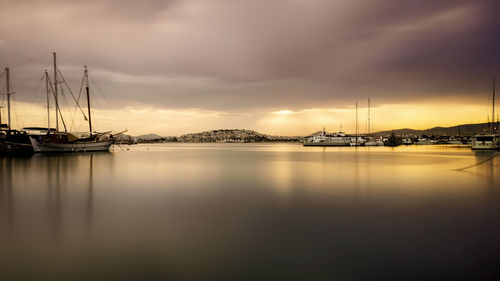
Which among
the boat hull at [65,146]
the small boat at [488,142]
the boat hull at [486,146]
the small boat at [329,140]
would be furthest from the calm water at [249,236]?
the small boat at [329,140]

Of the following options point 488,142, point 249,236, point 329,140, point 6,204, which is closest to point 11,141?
point 6,204

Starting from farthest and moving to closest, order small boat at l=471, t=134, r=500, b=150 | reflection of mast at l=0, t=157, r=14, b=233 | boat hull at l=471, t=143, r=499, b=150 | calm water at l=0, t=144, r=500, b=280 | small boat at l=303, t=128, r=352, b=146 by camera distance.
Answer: small boat at l=303, t=128, r=352, b=146
boat hull at l=471, t=143, r=499, b=150
small boat at l=471, t=134, r=500, b=150
reflection of mast at l=0, t=157, r=14, b=233
calm water at l=0, t=144, r=500, b=280

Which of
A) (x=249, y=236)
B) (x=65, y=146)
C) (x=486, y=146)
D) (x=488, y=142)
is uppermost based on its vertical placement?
(x=65, y=146)

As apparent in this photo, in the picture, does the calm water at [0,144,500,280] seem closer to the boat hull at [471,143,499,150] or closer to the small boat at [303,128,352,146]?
the boat hull at [471,143,499,150]

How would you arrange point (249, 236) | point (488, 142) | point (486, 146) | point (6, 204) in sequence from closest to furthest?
point (249, 236), point (6, 204), point (488, 142), point (486, 146)

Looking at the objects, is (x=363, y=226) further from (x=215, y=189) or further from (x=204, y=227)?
(x=215, y=189)

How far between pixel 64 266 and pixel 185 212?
5.01 meters

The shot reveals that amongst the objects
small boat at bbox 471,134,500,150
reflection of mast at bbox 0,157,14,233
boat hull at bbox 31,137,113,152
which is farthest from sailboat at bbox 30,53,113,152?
small boat at bbox 471,134,500,150

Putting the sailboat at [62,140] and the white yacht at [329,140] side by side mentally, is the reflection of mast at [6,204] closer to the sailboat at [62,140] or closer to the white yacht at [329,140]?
the sailboat at [62,140]

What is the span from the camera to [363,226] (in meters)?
8.51

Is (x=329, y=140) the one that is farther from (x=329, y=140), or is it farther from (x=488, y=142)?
(x=488, y=142)

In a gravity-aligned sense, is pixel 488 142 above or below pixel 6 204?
above

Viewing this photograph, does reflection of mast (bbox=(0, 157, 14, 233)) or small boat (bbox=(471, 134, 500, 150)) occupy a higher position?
small boat (bbox=(471, 134, 500, 150))

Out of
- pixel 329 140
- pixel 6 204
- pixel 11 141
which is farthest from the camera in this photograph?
pixel 329 140
